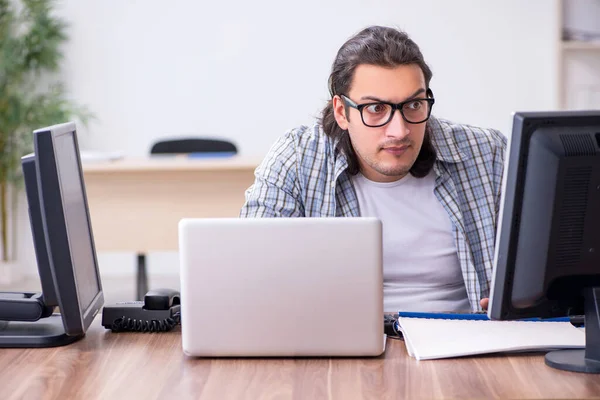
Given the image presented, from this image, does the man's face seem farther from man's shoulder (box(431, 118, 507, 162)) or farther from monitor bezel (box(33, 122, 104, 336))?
monitor bezel (box(33, 122, 104, 336))

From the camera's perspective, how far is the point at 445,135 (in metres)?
2.19

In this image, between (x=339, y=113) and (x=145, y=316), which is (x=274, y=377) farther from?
(x=339, y=113)

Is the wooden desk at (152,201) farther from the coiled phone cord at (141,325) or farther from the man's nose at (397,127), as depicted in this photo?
the coiled phone cord at (141,325)

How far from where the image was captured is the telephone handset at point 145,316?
167cm

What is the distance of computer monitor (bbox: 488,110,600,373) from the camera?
131 cm

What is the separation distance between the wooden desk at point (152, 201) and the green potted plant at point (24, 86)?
126 centimetres

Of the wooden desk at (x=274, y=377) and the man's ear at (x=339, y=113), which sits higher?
the man's ear at (x=339, y=113)

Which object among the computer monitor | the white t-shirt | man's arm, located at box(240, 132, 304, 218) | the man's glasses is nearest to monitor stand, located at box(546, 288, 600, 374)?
the computer monitor

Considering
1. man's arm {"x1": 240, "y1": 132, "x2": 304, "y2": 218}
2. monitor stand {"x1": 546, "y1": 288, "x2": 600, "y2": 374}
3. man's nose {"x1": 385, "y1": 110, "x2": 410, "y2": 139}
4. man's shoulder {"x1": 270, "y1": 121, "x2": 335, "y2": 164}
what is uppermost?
man's nose {"x1": 385, "y1": 110, "x2": 410, "y2": 139}

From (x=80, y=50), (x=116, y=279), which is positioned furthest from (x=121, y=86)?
(x=116, y=279)

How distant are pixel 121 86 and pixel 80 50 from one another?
333 millimetres

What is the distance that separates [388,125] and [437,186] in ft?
0.84

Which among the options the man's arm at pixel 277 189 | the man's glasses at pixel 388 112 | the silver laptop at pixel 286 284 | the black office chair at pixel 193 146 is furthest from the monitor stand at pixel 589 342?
the black office chair at pixel 193 146

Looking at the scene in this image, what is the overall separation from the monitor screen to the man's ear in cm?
71
